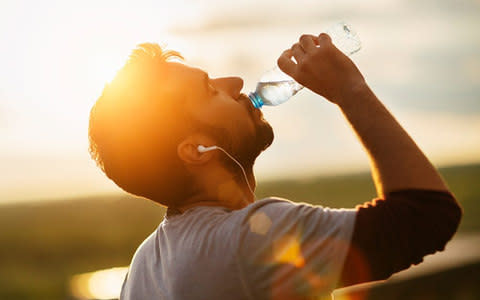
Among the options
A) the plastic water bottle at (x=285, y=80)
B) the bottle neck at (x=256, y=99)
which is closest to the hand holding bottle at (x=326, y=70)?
the bottle neck at (x=256, y=99)

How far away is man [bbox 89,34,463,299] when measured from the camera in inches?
74.7

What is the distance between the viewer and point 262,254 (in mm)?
Answer: 2006

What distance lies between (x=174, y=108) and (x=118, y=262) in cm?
2278

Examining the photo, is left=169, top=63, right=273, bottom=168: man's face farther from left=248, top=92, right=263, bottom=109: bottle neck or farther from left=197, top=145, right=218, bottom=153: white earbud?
left=248, top=92, right=263, bottom=109: bottle neck

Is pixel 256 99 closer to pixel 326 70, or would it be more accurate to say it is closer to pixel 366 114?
pixel 326 70

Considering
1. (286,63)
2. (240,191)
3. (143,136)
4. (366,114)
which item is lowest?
(240,191)

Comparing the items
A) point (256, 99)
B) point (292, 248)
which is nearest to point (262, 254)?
point (292, 248)

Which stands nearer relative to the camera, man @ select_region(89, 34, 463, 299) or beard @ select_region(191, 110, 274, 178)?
man @ select_region(89, 34, 463, 299)

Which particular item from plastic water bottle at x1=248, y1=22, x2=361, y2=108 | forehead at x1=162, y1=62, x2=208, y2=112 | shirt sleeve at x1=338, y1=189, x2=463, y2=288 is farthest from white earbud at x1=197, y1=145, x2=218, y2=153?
plastic water bottle at x1=248, y1=22, x2=361, y2=108

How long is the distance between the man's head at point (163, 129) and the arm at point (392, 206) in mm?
617

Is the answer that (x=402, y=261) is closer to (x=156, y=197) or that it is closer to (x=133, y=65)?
(x=156, y=197)

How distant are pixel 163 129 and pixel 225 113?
0.82 feet

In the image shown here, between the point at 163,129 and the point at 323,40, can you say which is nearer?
the point at 323,40

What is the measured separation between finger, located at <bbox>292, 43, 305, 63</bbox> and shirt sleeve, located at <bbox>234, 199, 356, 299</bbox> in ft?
1.68
